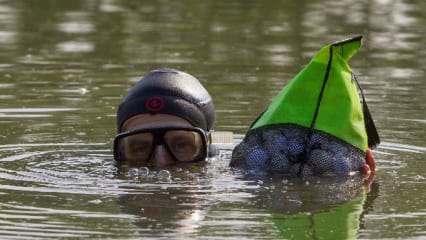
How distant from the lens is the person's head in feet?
25.4

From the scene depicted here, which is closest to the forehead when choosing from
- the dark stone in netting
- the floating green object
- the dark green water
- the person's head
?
the person's head

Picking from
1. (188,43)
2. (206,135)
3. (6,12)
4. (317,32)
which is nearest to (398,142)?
(206,135)

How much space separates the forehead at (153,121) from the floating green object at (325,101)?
0.78 m

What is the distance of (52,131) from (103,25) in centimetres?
641

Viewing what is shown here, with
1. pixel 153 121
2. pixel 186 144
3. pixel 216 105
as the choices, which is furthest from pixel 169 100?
pixel 216 105

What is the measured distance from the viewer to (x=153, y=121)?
7.86 metres

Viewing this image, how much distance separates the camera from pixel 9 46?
44.6 feet

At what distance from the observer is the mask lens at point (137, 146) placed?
7.78 meters

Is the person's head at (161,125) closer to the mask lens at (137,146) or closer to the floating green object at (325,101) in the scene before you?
the mask lens at (137,146)

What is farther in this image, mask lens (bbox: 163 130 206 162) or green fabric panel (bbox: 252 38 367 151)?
mask lens (bbox: 163 130 206 162)

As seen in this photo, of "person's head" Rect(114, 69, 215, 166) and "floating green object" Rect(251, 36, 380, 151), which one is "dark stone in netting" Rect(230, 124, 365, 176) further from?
"person's head" Rect(114, 69, 215, 166)

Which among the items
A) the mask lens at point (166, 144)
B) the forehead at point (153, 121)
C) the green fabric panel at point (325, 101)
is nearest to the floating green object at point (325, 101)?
the green fabric panel at point (325, 101)

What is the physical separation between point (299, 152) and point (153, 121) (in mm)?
1003

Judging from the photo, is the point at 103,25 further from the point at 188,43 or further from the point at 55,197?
the point at 55,197
